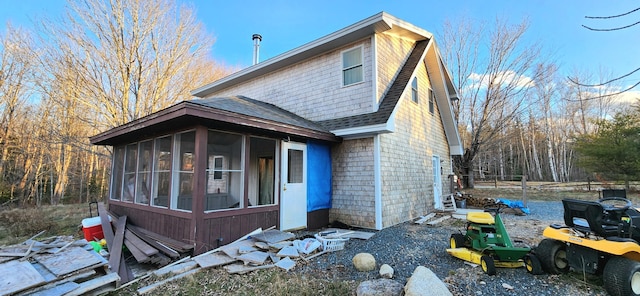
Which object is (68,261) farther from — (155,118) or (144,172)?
(144,172)

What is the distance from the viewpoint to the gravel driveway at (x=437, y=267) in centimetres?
326

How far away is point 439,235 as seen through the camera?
5941mm

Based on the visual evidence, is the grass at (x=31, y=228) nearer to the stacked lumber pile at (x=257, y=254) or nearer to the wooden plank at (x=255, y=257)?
the stacked lumber pile at (x=257, y=254)

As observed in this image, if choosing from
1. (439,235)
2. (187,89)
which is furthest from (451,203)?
(187,89)

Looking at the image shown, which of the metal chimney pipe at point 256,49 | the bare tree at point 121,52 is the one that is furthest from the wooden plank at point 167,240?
the bare tree at point 121,52

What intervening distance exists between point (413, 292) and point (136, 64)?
48.3ft

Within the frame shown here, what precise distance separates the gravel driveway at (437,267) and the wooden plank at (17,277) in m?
3.16

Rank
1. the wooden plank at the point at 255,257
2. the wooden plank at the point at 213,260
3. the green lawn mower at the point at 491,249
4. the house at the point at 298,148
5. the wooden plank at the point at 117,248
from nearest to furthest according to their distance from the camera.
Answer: the green lawn mower at the point at 491,249 < the wooden plank at the point at 213,260 < the wooden plank at the point at 255,257 < the wooden plank at the point at 117,248 < the house at the point at 298,148

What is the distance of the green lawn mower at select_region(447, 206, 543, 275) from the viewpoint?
3.60 metres

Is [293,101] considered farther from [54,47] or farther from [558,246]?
[54,47]

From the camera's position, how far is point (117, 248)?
504 centimetres

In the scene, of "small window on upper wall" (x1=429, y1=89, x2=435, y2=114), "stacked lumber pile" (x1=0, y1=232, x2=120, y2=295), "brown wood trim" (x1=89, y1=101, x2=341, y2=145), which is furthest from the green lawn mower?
"small window on upper wall" (x1=429, y1=89, x2=435, y2=114)

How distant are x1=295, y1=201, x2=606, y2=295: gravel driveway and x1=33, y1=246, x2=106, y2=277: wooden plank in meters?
2.85

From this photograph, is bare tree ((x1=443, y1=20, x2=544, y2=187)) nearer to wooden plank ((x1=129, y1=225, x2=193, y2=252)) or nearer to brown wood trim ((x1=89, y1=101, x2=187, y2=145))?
wooden plank ((x1=129, y1=225, x2=193, y2=252))
